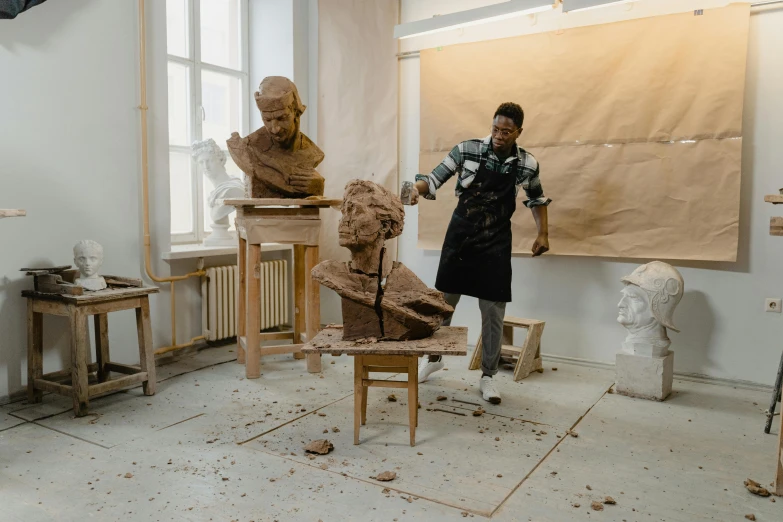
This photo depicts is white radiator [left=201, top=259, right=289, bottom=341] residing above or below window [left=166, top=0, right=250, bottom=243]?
below

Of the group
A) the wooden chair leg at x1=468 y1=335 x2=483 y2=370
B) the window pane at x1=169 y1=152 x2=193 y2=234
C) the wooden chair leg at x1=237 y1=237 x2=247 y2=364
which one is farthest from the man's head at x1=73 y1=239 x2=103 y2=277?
the wooden chair leg at x1=468 y1=335 x2=483 y2=370

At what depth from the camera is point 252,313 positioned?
3928mm


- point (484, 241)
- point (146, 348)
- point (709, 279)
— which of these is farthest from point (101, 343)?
point (709, 279)

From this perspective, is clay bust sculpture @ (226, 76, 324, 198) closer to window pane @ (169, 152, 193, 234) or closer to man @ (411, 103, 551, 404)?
man @ (411, 103, 551, 404)

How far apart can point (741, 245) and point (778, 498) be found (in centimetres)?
190

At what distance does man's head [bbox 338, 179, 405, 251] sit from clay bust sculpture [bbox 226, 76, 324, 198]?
1.25 meters

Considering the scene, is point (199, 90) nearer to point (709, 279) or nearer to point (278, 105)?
point (278, 105)

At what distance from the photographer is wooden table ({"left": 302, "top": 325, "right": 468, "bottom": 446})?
2.61 m

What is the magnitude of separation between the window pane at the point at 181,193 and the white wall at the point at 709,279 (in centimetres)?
226

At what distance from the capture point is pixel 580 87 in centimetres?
416

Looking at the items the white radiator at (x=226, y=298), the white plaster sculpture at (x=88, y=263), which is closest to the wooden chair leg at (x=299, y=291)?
the white radiator at (x=226, y=298)

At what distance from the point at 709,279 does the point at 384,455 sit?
8.26 feet

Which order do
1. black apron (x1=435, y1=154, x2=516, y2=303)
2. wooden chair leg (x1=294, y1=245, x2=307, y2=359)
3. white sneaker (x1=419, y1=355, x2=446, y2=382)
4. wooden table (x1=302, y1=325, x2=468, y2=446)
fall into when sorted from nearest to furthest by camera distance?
1. wooden table (x1=302, y1=325, x2=468, y2=446)
2. black apron (x1=435, y1=154, x2=516, y2=303)
3. white sneaker (x1=419, y1=355, x2=446, y2=382)
4. wooden chair leg (x1=294, y1=245, x2=307, y2=359)

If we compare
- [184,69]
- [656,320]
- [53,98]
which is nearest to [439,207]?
[656,320]
